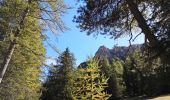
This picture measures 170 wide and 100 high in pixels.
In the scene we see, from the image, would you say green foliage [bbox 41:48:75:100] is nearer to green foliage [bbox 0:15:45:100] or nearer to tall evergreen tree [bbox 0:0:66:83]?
green foliage [bbox 0:15:45:100]

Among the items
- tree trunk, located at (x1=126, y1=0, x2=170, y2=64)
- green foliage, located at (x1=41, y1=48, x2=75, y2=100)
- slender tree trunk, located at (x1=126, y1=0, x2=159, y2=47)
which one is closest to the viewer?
tree trunk, located at (x1=126, y1=0, x2=170, y2=64)

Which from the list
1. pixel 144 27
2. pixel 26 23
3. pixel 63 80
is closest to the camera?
pixel 144 27

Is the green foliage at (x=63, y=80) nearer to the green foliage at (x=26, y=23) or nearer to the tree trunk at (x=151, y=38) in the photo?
the green foliage at (x=26, y=23)

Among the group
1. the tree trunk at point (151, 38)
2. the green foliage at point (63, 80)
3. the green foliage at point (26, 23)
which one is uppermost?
the green foliage at point (63, 80)

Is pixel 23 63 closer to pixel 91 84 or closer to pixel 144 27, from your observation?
pixel 144 27

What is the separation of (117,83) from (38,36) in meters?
60.4

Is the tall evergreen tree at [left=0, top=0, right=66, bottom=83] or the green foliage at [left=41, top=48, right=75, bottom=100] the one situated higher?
the green foliage at [left=41, top=48, right=75, bottom=100]

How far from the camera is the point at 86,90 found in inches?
1404

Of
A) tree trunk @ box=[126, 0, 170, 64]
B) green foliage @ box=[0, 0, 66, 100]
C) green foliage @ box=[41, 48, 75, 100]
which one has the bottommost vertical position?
tree trunk @ box=[126, 0, 170, 64]

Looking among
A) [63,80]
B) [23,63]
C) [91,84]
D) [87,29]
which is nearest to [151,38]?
[87,29]

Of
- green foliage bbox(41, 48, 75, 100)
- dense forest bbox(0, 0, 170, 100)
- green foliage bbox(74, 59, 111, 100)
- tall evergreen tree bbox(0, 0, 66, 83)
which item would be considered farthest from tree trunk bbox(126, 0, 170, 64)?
green foliage bbox(41, 48, 75, 100)

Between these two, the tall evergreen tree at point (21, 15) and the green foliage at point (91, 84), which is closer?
the tall evergreen tree at point (21, 15)

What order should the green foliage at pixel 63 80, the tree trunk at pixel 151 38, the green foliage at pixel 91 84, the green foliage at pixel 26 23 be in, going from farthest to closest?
the green foliage at pixel 63 80, the green foliage at pixel 91 84, the green foliage at pixel 26 23, the tree trunk at pixel 151 38

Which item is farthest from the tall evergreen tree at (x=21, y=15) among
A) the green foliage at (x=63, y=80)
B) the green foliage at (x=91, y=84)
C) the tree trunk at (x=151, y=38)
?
the green foliage at (x=63, y=80)
